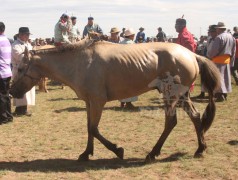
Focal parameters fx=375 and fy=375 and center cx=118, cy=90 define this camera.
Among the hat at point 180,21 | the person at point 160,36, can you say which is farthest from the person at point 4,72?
the person at point 160,36

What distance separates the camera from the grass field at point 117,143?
5125 mm

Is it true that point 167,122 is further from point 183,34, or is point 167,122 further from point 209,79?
point 183,34

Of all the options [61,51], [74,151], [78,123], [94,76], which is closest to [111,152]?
[74,151]

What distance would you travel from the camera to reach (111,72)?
5.37 meters

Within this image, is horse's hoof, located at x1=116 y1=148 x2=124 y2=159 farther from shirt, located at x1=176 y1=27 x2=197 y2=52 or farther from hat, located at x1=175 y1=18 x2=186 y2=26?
hat, located at x1=175 y1=18 x2=186 y2=26

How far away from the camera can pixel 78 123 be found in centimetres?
828

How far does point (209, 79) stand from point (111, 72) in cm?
157

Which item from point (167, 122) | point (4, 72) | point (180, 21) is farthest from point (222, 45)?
point (4, 72)

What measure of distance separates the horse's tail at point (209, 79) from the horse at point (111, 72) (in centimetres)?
2

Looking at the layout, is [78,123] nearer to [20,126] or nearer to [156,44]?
[20,126]

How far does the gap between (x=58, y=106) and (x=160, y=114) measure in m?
2.99

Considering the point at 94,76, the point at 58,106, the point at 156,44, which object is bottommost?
the point at 58,106

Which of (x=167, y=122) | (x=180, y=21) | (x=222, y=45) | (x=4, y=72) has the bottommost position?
(x=167, y=122)

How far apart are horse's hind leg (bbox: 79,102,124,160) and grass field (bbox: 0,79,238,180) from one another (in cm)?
15
